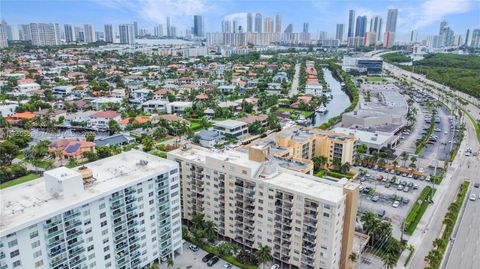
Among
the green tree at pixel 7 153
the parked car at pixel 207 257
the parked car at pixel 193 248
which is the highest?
the green tree at pixel 7 153

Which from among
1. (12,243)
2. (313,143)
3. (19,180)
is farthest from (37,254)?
(313,143)

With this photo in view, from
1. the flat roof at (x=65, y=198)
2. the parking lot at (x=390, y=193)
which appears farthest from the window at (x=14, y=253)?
the parking lot at (x=390, y=193)

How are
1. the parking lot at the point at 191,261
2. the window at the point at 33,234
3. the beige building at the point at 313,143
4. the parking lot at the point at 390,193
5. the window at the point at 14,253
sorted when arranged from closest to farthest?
the window at the point at 14,253 → the window at the point at 33,234 → the parking lot at the point at 191,261 → the parking lot at the point at 390,193 → the beige building at the point at 313,143

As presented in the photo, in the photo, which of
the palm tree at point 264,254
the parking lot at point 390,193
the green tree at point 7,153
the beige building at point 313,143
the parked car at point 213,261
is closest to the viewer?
the palm tree at point 264,254

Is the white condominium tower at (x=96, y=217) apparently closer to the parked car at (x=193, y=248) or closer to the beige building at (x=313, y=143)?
the parked car at (x=193, y=248)

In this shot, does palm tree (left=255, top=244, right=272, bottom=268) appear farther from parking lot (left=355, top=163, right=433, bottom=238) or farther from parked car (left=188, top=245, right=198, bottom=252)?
parking lot (left=355, top=163, right=433, bottom=238)

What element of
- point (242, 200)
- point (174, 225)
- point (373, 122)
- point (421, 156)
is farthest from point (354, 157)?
point (174, 225)

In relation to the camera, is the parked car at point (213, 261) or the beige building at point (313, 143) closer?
the parked car at point (213, 261)

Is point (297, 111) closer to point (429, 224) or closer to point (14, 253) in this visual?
point (429, 224)
